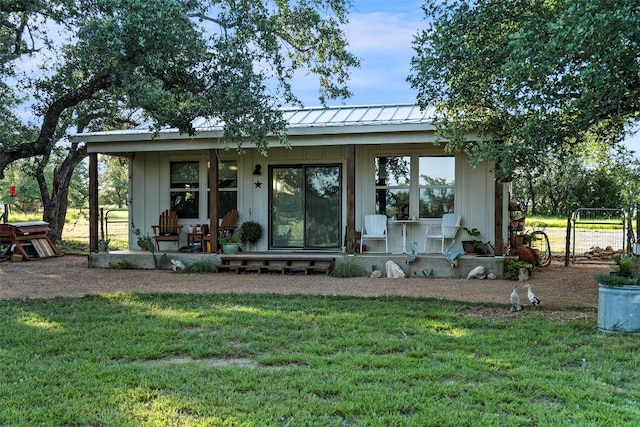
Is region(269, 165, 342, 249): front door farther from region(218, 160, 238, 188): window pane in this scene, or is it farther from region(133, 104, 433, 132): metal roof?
region(133, 104, 433, 132): metal roof

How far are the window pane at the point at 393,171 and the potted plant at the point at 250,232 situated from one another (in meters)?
2.57

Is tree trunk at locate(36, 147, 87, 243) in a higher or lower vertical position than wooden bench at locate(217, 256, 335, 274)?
higher

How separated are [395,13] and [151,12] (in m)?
6.68

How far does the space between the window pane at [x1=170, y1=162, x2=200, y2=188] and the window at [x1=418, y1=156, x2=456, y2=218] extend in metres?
4.68

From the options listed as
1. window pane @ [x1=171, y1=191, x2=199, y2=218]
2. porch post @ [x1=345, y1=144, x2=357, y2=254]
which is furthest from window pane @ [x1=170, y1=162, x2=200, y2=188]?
porch post @ [x1=345, y1=144, x2=357, y2=254]

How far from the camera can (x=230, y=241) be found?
10523 mm

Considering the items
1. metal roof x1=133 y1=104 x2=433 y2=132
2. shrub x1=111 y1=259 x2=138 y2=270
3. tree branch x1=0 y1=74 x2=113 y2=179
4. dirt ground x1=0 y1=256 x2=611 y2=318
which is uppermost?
metal roof x1=133 y1=104 x2=433 y2=132

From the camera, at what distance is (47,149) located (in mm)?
8586

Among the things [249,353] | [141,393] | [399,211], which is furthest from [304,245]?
[141,393]

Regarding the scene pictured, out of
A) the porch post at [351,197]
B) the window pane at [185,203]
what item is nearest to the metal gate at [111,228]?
the window pane at [185,203]

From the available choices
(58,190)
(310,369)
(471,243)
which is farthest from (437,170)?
(58,190)

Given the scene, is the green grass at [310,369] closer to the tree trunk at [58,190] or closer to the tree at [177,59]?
the tree at [177,59]

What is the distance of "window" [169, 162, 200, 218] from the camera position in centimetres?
1142

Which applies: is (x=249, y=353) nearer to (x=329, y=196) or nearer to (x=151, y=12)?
(x=151, y=12)
